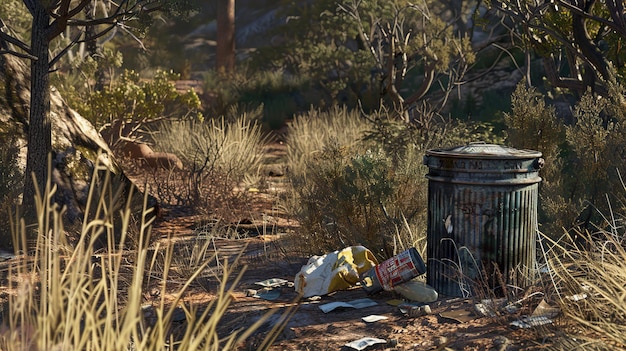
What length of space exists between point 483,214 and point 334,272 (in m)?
1.13

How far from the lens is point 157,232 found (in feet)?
26.7

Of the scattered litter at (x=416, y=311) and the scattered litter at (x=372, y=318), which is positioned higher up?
the scattered litter at (x=416, y=311)

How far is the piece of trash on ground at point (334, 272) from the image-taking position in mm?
5691

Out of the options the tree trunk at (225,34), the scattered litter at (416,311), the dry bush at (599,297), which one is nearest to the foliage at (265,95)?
Answer: the tree trunk at (225,34)

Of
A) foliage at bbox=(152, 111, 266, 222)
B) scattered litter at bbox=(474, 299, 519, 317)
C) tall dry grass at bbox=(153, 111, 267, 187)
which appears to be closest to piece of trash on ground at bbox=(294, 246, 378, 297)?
scattered litter at bbox=(474, 299, 519, 317)

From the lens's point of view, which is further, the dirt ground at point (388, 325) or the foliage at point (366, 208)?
the foliage at point (366, 208)

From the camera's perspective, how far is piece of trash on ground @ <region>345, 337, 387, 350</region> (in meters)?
4.52

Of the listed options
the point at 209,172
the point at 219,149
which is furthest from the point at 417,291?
the point at 219,149

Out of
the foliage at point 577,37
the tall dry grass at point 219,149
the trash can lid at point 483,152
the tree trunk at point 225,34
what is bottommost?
the tall dry grass at point 219,149

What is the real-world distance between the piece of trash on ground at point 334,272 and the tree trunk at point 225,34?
1923cm

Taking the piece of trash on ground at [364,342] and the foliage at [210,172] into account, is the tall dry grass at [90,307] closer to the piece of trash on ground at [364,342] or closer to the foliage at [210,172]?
the piece of trash on ground at [364,342]

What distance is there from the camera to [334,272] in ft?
18.9

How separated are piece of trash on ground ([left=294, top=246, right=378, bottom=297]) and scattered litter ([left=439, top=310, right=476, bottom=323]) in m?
0.97

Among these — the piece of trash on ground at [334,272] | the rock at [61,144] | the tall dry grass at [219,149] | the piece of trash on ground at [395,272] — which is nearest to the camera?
the piece of trash on ground at [395,272]
